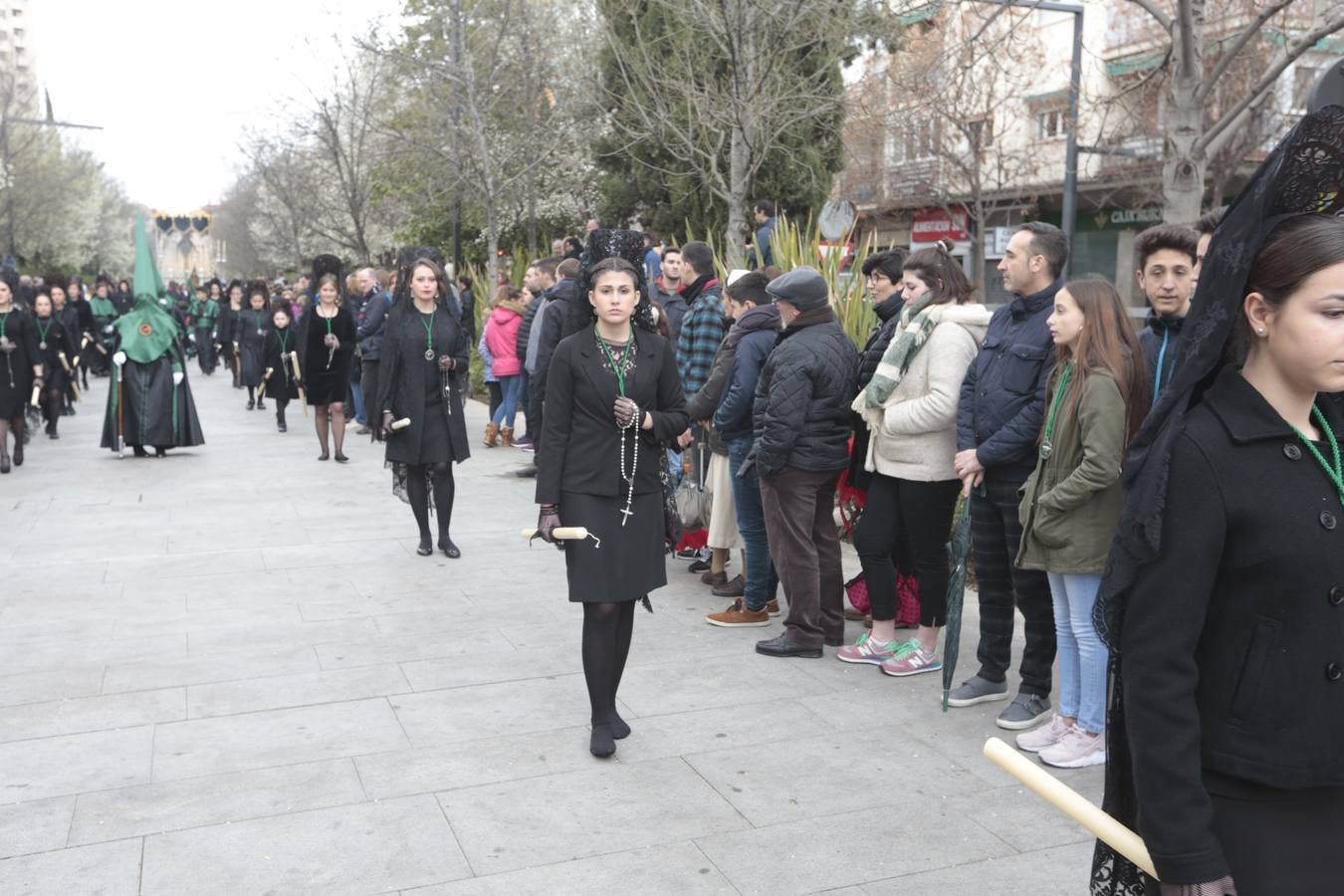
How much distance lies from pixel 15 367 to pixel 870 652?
10.1 m

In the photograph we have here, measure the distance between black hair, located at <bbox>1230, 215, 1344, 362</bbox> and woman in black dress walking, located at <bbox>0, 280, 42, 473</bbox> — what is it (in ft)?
42.7

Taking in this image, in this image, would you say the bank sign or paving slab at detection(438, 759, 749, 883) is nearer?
paving slab at detection(438, 759, 749, 883)

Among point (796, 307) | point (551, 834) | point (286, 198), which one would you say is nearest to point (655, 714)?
point (551, 834)

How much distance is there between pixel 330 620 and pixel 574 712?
2.17 meters

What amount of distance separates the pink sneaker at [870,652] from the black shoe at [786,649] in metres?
0.13

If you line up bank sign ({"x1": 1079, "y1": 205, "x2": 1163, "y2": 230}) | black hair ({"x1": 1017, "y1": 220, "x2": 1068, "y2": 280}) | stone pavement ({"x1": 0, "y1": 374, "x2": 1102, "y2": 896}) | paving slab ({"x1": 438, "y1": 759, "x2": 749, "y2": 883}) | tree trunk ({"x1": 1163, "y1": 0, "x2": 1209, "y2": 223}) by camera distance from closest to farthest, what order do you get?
stone pavement ({"x1": 0, "y1": 374, "x2": 1102, "y2": 896})
paving slab ({"x1": 438, "y1": 759, "x2": 749, "y2": 883})
black hair ({"x1": 1017, "y1": 220, "x2": 1068, "y2": 280})
tree trunk ({"x1": 1163, "y1": 0, "x2": 1209, "y2": 223})
bank sign ({"x1": 1079, "y1": 205, "x2": 1163, "y2": 230})

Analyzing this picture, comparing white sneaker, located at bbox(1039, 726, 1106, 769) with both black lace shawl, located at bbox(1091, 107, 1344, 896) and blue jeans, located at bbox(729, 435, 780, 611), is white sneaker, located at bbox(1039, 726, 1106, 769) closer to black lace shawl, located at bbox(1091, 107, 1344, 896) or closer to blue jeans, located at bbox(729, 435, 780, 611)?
blue jeans, located at bbox(729, 435, 780, 611)

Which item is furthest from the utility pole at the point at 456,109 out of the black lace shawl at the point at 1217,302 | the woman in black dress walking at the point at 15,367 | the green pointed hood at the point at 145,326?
the black lace shawl at the point at 1217,302

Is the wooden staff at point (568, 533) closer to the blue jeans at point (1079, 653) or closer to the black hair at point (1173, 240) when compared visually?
the blue jeans at point (1079, 653)

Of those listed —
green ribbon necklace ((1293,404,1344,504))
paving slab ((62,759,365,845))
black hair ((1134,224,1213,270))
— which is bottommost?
paving slab ((62,759,365,845))

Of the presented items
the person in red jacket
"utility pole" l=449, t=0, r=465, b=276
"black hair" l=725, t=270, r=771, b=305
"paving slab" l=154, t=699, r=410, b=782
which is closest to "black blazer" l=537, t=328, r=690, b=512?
"paving slab" l=154, t=699, r=410, b=782

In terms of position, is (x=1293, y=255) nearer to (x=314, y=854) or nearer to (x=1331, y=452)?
(x=1331, y=452)

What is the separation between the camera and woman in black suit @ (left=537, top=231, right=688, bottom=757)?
199 inches

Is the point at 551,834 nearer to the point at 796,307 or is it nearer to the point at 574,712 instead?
the point at 574,712
